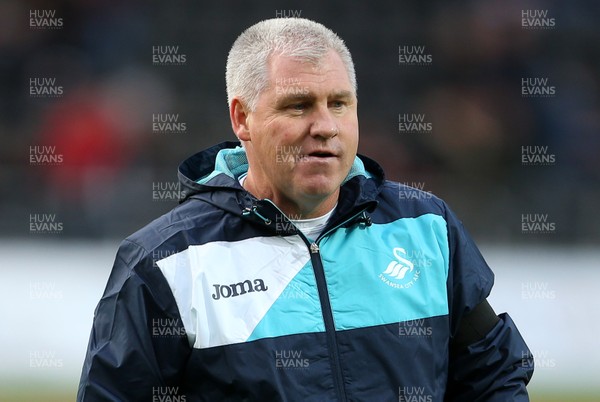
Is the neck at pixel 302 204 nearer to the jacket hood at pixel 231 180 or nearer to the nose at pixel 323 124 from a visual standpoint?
the jacket hood at pixel 231 180

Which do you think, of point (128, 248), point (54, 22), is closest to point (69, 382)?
point (54, 22)

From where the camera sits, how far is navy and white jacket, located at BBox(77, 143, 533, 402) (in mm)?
2156

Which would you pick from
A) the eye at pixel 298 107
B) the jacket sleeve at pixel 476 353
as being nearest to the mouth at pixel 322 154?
the eye at pixel 298 107

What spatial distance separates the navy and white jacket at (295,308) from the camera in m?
2.16

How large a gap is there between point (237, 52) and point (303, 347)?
715 millimetres

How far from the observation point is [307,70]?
2.25 m

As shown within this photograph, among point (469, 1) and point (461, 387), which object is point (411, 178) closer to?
point (469, 1)
